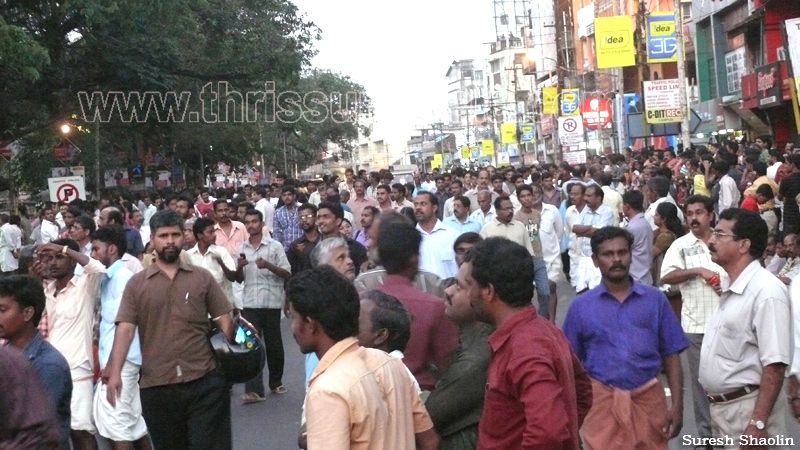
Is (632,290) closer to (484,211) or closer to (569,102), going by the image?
(484,211)

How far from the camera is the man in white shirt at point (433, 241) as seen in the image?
982 cm

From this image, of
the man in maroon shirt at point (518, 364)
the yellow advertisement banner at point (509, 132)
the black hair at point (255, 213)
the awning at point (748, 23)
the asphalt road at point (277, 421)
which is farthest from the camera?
the yellow advertisement banner at point (509, 132)

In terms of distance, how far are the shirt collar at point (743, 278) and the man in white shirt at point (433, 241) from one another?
13.8 feet

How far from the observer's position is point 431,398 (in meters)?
4.32

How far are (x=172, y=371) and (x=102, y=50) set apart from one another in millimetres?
18918

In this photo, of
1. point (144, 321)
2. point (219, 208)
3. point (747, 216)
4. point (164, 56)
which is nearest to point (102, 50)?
point (164, 56)

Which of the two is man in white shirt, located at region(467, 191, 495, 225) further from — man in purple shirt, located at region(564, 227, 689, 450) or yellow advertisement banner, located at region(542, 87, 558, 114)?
yellow advertisement banner, located at region(542, 87, 558, 114)

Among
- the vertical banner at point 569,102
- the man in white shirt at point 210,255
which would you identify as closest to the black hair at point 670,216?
the man in white shirt at point 210,255

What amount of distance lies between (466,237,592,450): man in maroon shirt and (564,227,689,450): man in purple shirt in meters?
1.25

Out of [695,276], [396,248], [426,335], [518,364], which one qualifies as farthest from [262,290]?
[518,364]

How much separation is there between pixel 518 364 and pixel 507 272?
369 mm

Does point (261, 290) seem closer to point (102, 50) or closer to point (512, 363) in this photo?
point (512, 363)

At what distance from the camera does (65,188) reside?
77.2ft

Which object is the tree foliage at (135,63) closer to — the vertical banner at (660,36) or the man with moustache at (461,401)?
the vertical banner at (660,36)
